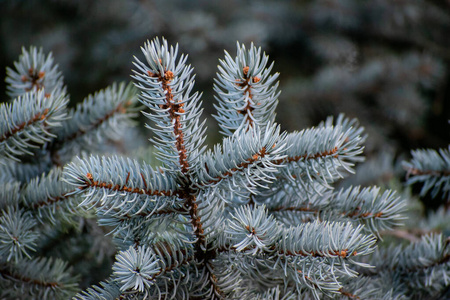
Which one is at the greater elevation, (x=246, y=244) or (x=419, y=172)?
(x=419, y=172)

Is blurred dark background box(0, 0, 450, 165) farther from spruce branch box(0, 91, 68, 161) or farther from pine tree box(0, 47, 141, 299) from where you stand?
spruce branch box(0, 91, 68, 161)

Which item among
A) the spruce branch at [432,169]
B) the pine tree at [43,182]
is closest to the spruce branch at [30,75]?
the pine tree at [43,182]

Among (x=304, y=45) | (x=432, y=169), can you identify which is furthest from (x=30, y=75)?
(x=304, y=45)

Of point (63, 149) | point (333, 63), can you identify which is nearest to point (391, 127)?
point (333, 63)

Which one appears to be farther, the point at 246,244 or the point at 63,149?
the point at 63,149

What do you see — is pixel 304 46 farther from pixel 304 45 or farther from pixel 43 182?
pixel 43 182

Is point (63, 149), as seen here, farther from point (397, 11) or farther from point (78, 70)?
point (397, 11)

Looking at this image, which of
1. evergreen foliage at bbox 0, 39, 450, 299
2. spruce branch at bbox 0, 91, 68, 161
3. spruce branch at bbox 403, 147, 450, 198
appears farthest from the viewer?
spruce branch at bbox 403, 147, 450, 198

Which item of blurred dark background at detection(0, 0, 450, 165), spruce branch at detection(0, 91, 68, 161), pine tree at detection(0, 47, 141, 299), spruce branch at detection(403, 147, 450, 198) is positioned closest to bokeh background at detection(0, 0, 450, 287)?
blurred dark background at detection(0, 0, 450, 165)
